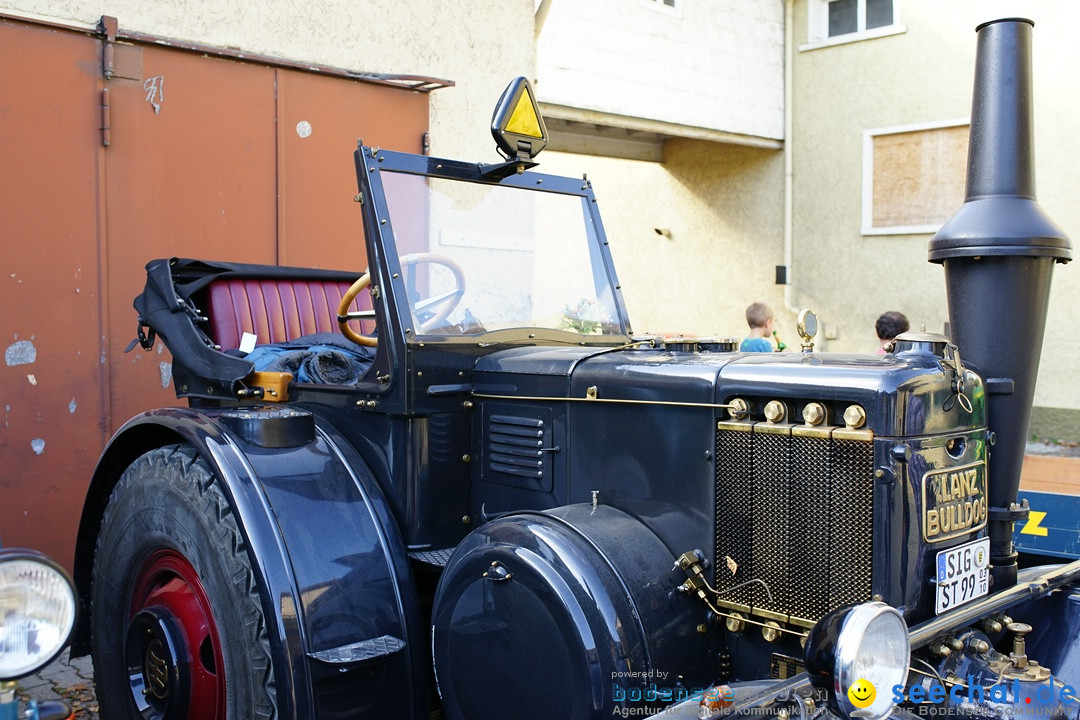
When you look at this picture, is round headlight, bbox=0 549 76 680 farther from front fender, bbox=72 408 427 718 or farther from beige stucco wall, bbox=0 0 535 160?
beige stucco wall, bbox=0 0 535 160

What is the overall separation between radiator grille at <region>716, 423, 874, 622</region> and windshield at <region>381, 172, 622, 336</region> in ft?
3.59

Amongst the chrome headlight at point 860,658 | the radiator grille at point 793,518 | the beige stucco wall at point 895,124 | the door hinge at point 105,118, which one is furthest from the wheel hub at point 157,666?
the beige stucco wall at point 895,124

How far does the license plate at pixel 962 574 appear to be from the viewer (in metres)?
2.38

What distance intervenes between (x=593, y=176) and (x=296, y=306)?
414 inches

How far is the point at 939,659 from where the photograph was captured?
2.45 metres

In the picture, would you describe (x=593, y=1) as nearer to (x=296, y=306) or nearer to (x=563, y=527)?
(x=296, y=306)

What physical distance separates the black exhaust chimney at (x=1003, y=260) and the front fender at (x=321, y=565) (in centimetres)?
170

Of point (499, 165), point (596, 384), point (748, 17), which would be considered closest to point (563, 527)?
point (596, 384)

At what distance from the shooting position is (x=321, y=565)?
2742mm

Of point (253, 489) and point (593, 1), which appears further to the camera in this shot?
point (593, 1)

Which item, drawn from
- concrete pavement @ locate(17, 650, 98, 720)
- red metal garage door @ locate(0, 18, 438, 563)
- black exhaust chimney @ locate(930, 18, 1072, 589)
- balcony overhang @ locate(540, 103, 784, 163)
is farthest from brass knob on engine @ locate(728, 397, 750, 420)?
balcony overhang @ locate(540, 103, 784, 163)

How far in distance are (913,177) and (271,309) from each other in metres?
9.36

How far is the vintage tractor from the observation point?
232cm

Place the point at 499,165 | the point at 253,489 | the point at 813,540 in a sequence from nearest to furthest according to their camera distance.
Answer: the point at 813,540
the point at 253,489
the point at 499,165
